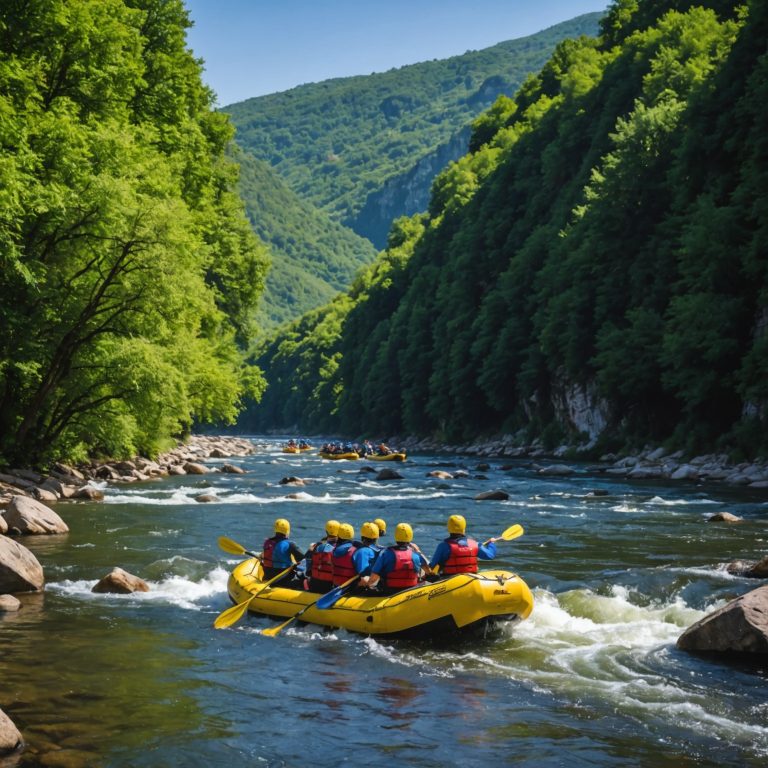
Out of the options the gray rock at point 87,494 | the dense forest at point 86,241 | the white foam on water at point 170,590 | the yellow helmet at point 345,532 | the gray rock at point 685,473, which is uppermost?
the dense forest at point 86,241

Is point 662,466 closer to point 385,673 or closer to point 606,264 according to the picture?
point 606,264

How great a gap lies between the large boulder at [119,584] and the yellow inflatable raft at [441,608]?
343 centimetres

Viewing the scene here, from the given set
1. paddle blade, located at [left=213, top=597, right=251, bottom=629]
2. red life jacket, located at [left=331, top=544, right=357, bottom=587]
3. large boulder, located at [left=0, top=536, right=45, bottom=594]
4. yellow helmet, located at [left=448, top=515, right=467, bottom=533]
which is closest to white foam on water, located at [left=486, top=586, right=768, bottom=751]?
yellow helmet, located at [left=448, top=515, right=467, bottom=533]

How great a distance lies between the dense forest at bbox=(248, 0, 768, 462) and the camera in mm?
34312

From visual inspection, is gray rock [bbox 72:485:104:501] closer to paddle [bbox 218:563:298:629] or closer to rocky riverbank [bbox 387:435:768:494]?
paddle [bbox 218:563:298:629]

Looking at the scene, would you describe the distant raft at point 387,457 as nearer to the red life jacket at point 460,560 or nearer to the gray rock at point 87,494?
the gray rock at point 87,494

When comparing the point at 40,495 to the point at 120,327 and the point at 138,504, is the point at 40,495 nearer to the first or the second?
the point at 138,504

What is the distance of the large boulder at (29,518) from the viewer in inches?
711

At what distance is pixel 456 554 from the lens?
12406 millimetres

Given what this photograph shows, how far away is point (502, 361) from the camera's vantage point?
5897cm

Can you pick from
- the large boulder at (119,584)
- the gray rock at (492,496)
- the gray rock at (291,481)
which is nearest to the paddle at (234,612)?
the large boulder at (119,584)

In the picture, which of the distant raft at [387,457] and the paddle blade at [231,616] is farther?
the distant raft at [387,457]

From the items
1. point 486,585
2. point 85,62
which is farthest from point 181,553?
point 85,62

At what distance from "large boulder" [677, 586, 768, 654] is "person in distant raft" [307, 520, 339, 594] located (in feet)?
15.5
